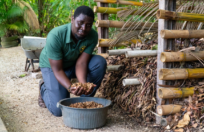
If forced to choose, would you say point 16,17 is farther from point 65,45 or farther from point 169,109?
point 169,109

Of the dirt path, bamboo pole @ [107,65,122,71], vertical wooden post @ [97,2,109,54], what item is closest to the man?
the dirt path

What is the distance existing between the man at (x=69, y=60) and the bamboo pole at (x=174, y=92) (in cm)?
78

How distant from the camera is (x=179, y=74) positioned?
2.56m

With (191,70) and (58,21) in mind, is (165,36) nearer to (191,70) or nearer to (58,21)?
(191,70)

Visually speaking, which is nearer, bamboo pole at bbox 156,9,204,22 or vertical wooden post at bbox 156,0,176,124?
bamboo pole at bbox 156,9,204,22

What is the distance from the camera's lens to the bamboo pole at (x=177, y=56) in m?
2.49

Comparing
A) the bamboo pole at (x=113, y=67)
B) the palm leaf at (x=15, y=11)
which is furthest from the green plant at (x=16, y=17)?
the bamboo pole at (x=113, y=67)

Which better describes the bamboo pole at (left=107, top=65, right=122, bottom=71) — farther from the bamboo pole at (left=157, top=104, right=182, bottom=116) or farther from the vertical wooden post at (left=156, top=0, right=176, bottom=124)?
the bamboo pole at (left=157, top=104, right=182, bottom=116)

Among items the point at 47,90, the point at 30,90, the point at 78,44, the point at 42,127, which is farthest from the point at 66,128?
the point at 30,90

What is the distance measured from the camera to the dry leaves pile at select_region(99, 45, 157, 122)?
2.85 m

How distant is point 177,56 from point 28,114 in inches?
79.9

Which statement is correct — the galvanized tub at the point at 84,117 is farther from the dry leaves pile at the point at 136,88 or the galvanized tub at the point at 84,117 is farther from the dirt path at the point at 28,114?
the dry leaves pile at the point at 136,88

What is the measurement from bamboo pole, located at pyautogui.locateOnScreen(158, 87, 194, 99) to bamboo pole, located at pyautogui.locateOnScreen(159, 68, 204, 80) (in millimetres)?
137

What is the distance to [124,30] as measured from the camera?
3.35 meters
